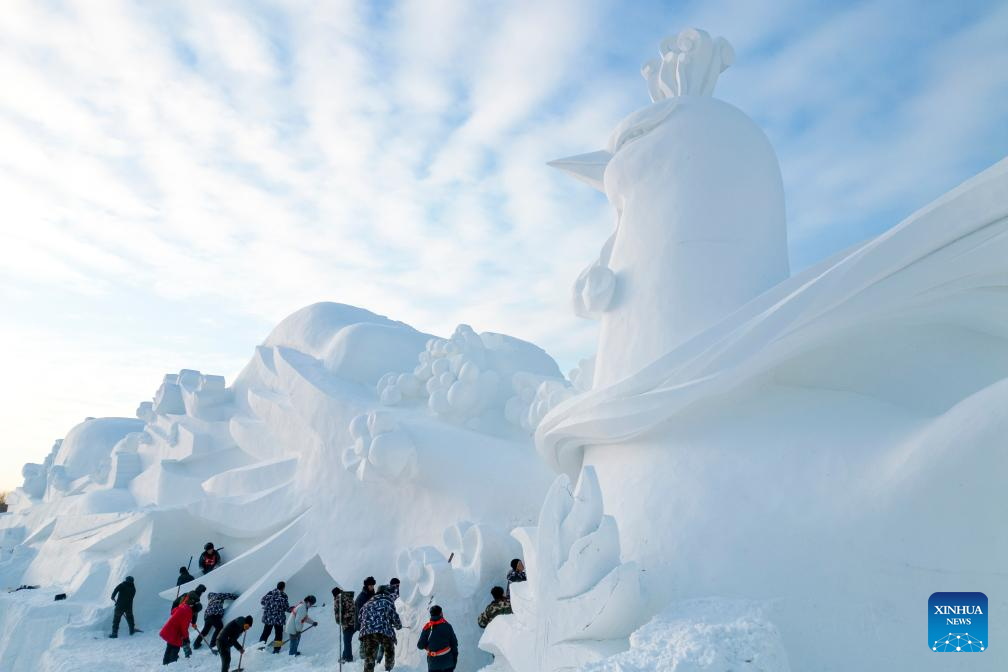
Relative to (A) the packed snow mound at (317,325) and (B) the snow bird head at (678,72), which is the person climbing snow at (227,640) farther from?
(B) the snow bird head at (678,72)

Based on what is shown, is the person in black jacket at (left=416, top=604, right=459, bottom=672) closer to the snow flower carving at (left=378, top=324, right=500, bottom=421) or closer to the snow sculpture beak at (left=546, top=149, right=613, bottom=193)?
the snow flower carving at (left=378, top=324, right=500, bottom=421)

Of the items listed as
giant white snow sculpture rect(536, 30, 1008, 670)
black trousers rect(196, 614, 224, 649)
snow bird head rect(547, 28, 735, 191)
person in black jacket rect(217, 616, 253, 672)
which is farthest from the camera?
black trousers rect(196, 614, 224, 649)

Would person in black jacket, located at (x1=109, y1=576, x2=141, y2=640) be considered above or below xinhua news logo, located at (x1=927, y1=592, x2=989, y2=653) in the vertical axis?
below

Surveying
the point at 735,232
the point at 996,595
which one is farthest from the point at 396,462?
the point at 996,595

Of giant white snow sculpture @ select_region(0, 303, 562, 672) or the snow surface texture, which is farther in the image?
giant white snow sculpture @ select_region(0, 303, 562, 672)

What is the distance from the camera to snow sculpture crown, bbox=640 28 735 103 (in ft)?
19.5

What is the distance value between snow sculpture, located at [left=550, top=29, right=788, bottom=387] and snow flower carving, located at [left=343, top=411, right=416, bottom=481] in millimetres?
2835

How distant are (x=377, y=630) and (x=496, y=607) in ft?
3.28

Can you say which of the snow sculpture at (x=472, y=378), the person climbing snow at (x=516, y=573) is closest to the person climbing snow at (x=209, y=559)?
the snow sculpture at (x=472, y=378)

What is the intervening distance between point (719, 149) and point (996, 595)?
3416 millimetres

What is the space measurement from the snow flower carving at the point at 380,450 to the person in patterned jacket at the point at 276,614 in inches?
57.3

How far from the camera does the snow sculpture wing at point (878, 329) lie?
3.67 meters

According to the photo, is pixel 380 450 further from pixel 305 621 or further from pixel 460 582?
pixel 305 621

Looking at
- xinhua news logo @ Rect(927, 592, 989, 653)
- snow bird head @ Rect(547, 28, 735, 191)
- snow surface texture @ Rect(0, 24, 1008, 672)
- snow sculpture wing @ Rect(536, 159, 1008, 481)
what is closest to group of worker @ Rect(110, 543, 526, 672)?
snow surface texture @ Rect(0, 24, 1008, 672)
